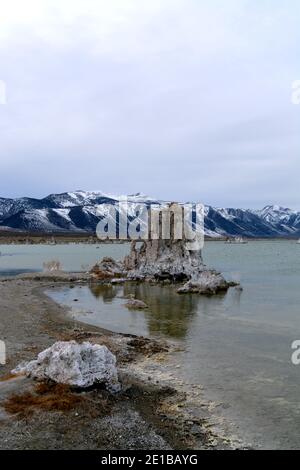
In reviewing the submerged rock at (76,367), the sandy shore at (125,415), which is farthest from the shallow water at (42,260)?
the submerged rock at (76,367)

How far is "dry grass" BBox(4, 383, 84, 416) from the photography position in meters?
11.9

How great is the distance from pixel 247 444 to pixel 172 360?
775 centimetres

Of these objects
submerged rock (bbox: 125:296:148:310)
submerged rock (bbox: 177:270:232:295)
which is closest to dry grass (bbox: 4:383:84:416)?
submerged rock (bbox: 125:296:148:310)

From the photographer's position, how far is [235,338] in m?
23.5

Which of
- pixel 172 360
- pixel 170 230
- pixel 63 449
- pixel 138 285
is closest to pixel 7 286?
pixel 138 285

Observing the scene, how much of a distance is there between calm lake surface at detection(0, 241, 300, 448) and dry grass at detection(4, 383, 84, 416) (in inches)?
183

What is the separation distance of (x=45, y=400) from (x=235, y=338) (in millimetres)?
13407

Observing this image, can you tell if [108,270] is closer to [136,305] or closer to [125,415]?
[136,305]

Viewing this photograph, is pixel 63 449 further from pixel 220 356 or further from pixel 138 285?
pixel 138 285

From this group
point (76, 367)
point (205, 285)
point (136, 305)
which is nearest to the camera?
point (76, 367)

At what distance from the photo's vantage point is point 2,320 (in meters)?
26.3

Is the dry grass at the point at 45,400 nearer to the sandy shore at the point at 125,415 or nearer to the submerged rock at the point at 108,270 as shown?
the sandy shore at the point at 125,415

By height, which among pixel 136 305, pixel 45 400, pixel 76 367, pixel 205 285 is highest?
pixel 76 367

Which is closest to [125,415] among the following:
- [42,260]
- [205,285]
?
[205,285]
